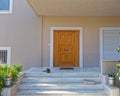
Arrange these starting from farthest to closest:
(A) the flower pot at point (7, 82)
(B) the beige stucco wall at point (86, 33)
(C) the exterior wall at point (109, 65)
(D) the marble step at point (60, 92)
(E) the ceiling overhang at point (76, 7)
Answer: (B) the beige stucco wall at point (86, 33) < (E) the ceiling overhang at point (76, 7) < (C) the exterior wall at point (109, 65) < (D) the marble step at point (60, 92) < (A) the flower pot at point (7, 82)

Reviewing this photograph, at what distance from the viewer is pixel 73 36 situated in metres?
10.7

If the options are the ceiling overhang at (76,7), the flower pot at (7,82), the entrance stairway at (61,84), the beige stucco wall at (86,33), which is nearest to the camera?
the flower pot at (7,82)

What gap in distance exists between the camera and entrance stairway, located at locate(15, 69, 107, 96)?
668cm

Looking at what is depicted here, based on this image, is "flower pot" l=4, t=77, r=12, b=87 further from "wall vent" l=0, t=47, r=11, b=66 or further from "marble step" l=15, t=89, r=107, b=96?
"wall vent" l=0, t=47, r=11, b=66

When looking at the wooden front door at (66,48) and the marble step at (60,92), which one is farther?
the wooden front door at (66,48)

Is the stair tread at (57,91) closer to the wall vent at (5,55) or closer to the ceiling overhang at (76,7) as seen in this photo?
the ceiling overhang at (76,7)

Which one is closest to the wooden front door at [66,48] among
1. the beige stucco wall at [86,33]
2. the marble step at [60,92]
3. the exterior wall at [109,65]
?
the beige stucco wall at [86,33]

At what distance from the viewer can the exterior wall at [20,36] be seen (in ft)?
35.5

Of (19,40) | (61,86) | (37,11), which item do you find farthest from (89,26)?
(61,86)

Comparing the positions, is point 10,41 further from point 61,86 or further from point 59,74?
point 61,86

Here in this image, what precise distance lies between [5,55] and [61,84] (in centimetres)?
472

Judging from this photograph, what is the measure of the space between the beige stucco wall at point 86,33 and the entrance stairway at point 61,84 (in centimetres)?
267

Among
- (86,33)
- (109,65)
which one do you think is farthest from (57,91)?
(86,33)

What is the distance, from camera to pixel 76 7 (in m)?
9.05
